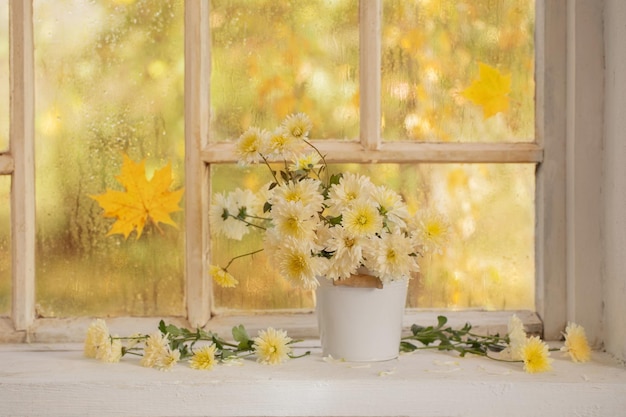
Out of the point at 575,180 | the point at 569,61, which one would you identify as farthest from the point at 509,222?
the point at 569,61

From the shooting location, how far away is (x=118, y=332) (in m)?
1.50

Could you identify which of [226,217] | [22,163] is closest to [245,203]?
[226,217]

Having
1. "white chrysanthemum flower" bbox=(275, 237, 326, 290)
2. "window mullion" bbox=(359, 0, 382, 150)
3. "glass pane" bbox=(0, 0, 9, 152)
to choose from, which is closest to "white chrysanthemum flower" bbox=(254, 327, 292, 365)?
"white chrysanthemum flower" bbox=(275, 237, 326, 290)

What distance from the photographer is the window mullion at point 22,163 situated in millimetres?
1489

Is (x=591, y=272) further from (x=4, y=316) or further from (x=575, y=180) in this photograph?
(x=4, y=316)

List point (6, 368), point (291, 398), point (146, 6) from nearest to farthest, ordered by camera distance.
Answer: point (291, 398)
point (6, 368)
point (146, 6)

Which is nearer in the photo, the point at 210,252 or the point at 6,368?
the point at 6,368

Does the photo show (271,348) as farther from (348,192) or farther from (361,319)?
(348,192)

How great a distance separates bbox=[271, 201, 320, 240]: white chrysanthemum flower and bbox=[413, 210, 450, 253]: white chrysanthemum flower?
179 mm

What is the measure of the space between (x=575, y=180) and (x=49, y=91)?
105cm

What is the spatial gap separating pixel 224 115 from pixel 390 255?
0.51 metres

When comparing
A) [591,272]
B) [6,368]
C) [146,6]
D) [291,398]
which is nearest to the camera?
[291,398]

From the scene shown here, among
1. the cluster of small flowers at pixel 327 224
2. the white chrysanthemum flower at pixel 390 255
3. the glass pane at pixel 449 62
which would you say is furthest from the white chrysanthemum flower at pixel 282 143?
the glass pane at pixel 449 62

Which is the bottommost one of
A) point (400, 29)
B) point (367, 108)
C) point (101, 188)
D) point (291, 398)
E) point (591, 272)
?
point (291, 398)
